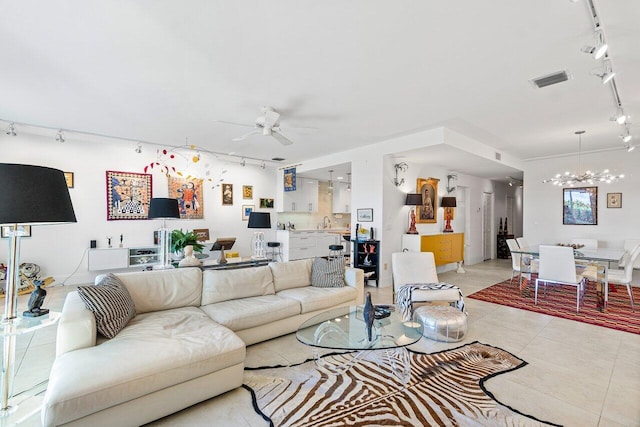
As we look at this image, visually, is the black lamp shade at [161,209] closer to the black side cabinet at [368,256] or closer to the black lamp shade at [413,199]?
the black side cabinet at [368,256]

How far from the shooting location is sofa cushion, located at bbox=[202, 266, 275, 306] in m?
3.18

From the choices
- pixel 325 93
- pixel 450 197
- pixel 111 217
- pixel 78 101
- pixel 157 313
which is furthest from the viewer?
pixel 450 197

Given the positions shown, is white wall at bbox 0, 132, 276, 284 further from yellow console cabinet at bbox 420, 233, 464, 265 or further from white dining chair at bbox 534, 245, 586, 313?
white dining chair at bbox 534, 245, 586, 313

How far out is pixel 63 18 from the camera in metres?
2.26

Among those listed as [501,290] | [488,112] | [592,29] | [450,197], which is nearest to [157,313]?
[592,29]

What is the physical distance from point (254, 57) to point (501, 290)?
217 inches

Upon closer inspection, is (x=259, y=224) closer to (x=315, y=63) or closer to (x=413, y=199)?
(x=315, y=63)

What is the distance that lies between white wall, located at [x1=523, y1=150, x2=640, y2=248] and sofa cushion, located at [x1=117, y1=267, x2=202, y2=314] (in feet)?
25.5

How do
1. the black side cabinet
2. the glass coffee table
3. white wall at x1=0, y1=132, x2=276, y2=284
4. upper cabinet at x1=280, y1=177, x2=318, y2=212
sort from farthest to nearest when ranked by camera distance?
upper cabinet at x1=280, y1=177, x2=318, y2=212 < the black side cabinet < white wall at x1=0, y1=132, x2=276, y2=284 < the glass coffee table

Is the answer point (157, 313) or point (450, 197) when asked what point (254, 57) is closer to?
point (157, 313)

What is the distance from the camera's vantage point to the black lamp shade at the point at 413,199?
5977mm

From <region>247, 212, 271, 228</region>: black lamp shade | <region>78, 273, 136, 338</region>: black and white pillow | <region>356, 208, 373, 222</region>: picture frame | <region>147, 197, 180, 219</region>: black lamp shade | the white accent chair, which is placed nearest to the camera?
<region>78, 273, 136, 338</region>: black and white pillow

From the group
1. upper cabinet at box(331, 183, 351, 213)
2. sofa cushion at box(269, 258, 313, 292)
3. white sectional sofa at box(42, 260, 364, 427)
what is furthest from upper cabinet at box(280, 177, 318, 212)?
white sectional sofa at box(42, 260, 364, 427)

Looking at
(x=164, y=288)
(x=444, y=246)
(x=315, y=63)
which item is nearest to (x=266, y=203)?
(x=444, y=246)
